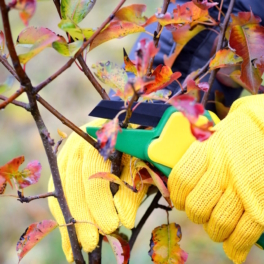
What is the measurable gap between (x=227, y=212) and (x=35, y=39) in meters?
0.46

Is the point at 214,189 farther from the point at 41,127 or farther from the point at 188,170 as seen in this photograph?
the point at 41,127

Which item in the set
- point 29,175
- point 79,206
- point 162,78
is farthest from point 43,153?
point 162,78

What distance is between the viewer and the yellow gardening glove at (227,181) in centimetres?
67

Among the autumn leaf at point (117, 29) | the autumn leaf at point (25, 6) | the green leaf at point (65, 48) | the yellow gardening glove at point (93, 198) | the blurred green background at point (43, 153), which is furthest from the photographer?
the blurred green background at point (43, 153)

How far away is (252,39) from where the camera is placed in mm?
670

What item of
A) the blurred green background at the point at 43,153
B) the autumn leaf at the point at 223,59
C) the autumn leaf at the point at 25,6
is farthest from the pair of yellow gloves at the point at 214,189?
the blurred green background at the point at 43,153

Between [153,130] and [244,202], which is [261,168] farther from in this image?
[153,130]

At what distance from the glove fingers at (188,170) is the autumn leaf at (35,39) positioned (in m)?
0.31

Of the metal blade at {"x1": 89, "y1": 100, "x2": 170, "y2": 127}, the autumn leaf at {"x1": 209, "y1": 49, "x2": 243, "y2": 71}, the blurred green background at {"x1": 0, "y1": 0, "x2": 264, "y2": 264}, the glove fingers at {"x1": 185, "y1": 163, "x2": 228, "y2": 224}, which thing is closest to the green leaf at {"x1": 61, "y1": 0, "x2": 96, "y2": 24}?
the metal blade at {"x1": 89, "y1": 100, "x2": 170, "y2": 127}

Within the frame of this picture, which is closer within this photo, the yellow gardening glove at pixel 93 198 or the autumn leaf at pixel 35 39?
the autumn leaf at pixel 35 39

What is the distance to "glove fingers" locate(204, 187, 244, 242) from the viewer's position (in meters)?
0.68

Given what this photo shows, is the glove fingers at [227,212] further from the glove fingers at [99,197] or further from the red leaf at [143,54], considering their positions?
the red leaf at [143,54]

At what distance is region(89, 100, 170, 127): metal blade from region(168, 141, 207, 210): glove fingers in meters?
0.09

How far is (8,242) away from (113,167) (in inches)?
67.1
